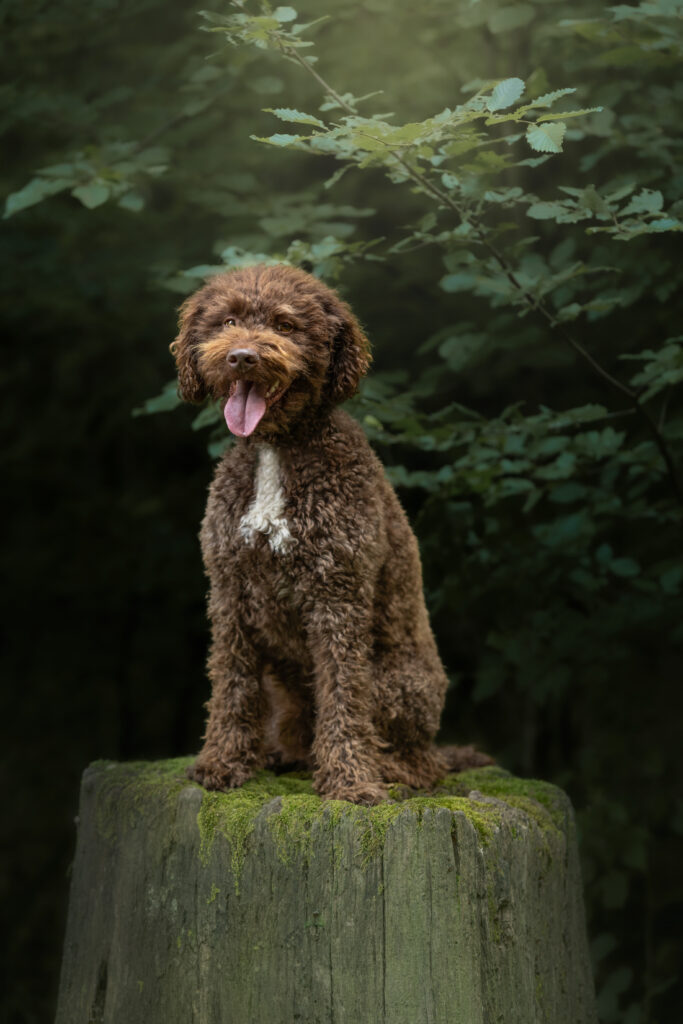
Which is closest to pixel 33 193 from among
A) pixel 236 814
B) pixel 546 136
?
pixel 546 136

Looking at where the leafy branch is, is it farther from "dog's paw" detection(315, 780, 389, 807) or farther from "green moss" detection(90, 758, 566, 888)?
"dog's paw" detection(315, 780, 389, 807)

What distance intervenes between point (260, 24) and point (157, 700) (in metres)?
3.99

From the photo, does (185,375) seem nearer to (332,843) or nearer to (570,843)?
(332,843)

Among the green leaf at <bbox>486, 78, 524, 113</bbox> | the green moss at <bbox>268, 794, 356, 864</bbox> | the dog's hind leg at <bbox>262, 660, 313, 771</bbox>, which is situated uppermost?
the green leaf at <bbox>486, 78, 524, 113</bbox>

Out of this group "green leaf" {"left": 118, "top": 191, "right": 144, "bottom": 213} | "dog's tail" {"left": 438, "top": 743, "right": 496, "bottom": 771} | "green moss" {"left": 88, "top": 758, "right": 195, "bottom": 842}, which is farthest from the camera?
"green leaf" {"left": 118, "top": 191, "right": 144, "bottom": 213}

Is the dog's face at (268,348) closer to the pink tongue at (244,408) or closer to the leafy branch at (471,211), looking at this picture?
the pink tongue at (244,408)

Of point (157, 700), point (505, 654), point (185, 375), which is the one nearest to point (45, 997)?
point (157, 700)

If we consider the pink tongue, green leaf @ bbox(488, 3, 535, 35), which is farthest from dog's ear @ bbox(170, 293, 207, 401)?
green leaf @ bbox(488, 3, 535, 35)

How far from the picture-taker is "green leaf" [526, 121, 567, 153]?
7.59 ft

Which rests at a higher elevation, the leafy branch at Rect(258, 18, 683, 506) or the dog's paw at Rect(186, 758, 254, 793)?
the leafy branch at Rect(258, 18, 683, 506)

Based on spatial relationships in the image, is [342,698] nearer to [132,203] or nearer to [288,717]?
[288,717]

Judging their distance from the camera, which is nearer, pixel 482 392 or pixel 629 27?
pixel 629 27

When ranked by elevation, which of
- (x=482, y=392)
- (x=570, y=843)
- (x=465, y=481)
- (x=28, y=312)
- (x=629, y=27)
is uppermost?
(x=629, y=27)

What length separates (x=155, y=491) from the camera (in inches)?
206
